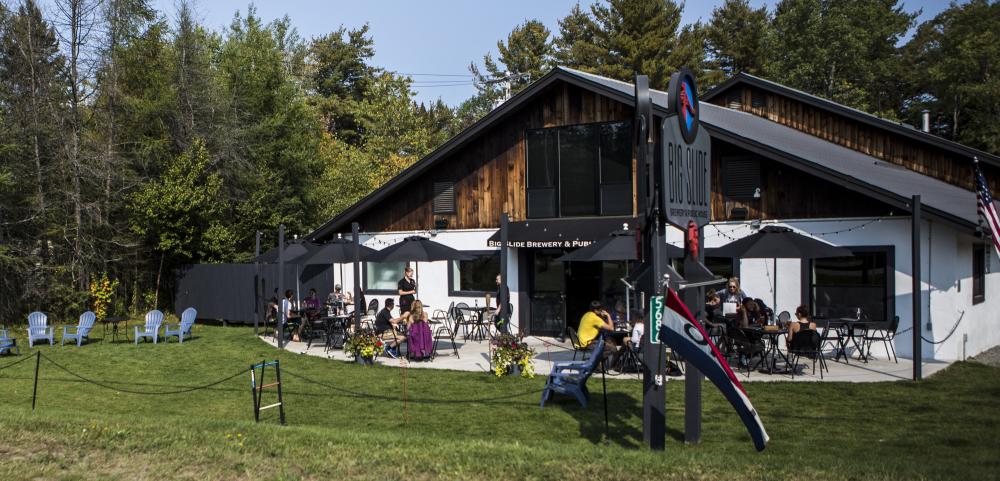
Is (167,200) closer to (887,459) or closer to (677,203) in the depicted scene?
(677,203)

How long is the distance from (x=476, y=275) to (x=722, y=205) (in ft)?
20.5

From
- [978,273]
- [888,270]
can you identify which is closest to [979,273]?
[978,273]

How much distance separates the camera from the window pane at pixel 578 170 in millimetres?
18250

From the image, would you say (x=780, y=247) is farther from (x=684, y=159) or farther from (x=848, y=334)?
(x=684, y=159)

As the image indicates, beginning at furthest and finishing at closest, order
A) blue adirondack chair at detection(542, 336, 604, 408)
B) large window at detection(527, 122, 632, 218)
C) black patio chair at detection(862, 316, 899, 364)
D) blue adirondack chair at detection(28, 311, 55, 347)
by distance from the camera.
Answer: blue adirondack chair at detection(28, 311, 55, 347), large window at detection(527, 122, 632, 218), black patio chair at detection(862, 316, 899, 364), blue adirondack chair at detection(542, 336, 604, 408)

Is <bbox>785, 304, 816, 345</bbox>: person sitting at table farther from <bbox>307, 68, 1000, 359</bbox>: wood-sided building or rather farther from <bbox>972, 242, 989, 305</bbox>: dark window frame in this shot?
<bbox>972, 242, 989, 305</bbox>: dark window frame

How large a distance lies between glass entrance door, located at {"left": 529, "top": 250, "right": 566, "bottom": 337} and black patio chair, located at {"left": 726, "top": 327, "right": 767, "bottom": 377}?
5858 mm

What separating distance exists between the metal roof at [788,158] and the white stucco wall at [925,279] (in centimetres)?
68

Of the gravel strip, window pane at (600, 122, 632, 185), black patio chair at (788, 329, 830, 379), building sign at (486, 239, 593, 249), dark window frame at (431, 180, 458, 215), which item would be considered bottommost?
the gravel strip

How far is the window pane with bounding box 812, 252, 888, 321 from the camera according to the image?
583 inches

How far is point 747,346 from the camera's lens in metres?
12.5

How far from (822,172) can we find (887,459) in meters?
8.46

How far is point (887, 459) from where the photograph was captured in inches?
286

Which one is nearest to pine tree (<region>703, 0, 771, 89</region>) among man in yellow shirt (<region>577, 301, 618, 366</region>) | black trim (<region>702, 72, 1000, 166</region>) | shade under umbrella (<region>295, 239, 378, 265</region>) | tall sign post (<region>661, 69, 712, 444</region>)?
black trim (<region>702, 72, 1000, 166</region>)
